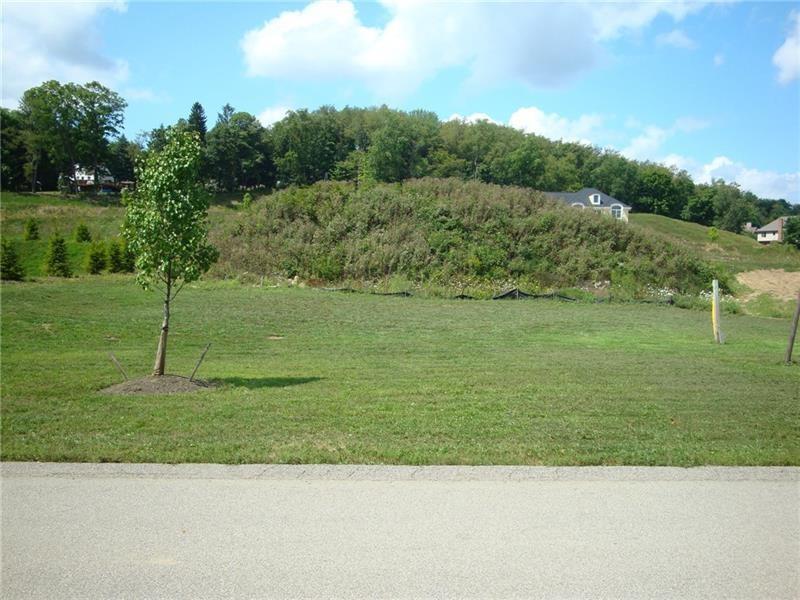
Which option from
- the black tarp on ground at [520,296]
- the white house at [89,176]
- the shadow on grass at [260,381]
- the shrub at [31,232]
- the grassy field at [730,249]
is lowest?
the shadow on grass at [260,381]

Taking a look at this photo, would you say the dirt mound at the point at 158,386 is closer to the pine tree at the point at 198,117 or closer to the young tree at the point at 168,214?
the young tree at the point at 168,214

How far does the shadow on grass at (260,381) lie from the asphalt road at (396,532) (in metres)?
4.49

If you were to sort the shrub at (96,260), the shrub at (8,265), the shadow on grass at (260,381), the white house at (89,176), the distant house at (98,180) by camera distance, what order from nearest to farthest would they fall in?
the shadow on grass at (260,381) → the shrub at (8,265) → the shrub at (96,260) → the distant house at (98,180) → the white house at (89,176)

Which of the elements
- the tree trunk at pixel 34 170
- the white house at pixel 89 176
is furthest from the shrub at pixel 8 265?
the white house at pixel 89 176

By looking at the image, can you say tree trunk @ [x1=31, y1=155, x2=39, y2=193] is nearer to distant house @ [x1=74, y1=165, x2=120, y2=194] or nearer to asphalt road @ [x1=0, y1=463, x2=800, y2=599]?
distant house @ [x1=74, y1=165, x2=120, y2=194]

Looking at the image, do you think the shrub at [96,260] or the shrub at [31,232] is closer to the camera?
the shrub at [96,260]

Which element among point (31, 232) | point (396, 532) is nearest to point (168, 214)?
point (396, 532)

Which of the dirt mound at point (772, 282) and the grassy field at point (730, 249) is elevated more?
the grassy field at point (730, 249)

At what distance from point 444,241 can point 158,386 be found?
104 ft

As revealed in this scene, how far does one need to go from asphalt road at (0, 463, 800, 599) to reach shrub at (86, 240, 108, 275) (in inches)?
1362

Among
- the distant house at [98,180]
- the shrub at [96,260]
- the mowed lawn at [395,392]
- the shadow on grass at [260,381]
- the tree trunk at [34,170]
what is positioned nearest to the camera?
the mowed lawn at [395,392]

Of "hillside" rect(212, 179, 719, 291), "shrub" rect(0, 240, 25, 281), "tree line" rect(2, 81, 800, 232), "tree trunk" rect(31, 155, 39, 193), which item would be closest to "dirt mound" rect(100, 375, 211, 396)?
"shrub" rect(0, 240, 25, 281)

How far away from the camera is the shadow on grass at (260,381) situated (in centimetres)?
1058

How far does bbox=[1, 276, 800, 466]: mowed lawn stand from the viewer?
6742mm
